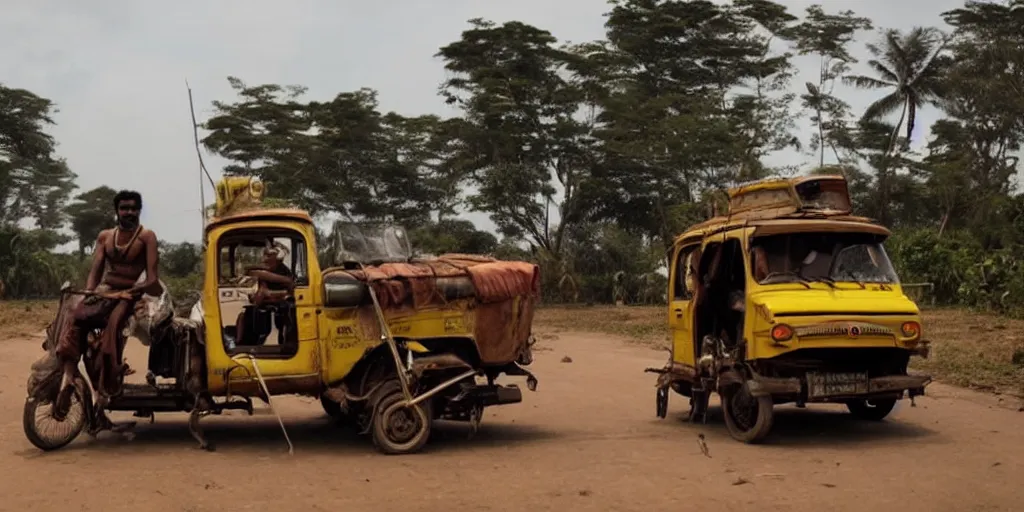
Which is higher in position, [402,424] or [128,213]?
[128,213]

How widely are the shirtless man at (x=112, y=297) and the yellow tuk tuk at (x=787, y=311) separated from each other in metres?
5.54

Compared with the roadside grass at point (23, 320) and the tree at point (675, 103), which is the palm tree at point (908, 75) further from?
the roadside grass at point (23, 320)

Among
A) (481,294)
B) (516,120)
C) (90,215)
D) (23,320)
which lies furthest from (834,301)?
(90,215)

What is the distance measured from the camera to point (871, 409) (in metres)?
11.3

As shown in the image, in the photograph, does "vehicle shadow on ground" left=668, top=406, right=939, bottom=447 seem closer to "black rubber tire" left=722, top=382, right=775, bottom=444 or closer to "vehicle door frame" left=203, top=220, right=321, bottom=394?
"black rubber tire" left=722, top=382, right=775, bottom=444

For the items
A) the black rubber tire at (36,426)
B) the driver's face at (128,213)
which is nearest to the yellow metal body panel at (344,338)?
the driver's face at (128,213)

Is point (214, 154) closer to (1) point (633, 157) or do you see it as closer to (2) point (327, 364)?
(1) point (633, 157)

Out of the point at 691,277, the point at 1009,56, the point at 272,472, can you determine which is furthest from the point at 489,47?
the point at 272,472

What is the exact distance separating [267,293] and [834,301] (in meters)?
5.25

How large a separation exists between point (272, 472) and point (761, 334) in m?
4.56

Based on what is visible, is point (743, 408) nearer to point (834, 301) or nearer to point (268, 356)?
point (834, 301)

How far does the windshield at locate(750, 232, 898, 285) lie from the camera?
10469mm

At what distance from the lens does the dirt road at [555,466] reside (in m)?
7.33

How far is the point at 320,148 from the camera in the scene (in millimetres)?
42344
